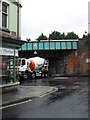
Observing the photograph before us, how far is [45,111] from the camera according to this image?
8.24 meters

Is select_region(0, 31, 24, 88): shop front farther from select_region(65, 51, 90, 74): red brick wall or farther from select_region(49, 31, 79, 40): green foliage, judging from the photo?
select_region(49, 31, 79, 40): green foliage

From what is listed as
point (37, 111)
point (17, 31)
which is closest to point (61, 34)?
point (17, 31)

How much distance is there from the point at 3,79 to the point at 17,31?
155 inches

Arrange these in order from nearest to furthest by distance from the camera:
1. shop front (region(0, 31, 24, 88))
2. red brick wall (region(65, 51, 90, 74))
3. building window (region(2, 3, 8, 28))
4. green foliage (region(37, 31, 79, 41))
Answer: shop front (region(0, 31, 24, 88)), building window (region(2, 3, 8, 28)), red brick wall (region(65, 51, 90, 74)), green foliage (region(37, 31, 79, 41))

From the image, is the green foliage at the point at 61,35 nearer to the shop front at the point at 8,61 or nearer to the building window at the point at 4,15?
the building window at the point at 4,15

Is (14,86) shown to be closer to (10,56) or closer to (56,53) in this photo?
(10,56)

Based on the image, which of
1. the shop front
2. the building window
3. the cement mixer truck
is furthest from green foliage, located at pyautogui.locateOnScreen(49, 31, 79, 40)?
the shop front

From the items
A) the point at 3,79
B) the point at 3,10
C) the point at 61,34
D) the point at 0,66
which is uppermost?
the point at 61,34

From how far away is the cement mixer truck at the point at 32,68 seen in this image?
27.8m

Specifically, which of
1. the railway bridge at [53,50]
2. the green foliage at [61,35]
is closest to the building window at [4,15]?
the railway bridge at [53,50]

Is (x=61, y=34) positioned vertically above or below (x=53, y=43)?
above

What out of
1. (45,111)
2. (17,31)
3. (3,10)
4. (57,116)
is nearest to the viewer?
(57,116)

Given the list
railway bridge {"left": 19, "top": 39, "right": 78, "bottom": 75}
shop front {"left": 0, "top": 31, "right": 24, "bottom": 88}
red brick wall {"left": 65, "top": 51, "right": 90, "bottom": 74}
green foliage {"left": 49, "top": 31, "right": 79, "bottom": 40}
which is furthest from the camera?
green foliage {"left": 49, "top": 31, "right": 79, "bottom": 40}

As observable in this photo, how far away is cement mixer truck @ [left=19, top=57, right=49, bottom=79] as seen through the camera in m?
27.8
